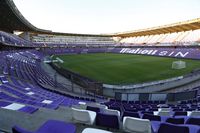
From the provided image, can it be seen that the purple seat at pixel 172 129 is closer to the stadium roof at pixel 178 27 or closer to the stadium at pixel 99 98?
the stadium at pixel 99 98

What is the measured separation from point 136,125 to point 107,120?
70cm

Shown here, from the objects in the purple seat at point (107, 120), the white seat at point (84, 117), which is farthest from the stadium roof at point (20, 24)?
the purple seat at point (107, 120)

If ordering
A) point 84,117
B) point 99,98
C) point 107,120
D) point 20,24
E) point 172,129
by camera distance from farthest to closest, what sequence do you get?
point 20,24 → point 99,98 → point 84,117 → point 107,120 → point 172,129

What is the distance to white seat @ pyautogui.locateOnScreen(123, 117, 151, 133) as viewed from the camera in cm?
399

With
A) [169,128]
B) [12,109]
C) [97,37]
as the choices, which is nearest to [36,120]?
[12,109]

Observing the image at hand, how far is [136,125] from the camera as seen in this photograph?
13.4ft

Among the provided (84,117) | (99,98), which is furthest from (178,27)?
(84,117)

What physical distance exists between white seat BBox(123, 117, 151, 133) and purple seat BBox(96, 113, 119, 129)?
0.74 feet

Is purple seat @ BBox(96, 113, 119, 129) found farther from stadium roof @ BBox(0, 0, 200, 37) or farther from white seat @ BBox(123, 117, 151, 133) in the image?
stadium roof @ BBox(0, 0, 200, 37)

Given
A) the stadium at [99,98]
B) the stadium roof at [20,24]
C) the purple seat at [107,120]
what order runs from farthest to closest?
1. the stadium roof at [20,24]
2. the purple seat at [107,120]
3. the stadium at [99,98]

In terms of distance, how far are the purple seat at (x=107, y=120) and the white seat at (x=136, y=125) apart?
23 centimetres

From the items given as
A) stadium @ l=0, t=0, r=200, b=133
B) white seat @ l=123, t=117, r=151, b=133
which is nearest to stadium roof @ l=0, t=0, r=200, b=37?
stadium @ l=0, t=0, r=200, b=133

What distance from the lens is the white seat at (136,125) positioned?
3988 mm

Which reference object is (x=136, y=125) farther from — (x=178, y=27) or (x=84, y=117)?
(x=178, y=27)
